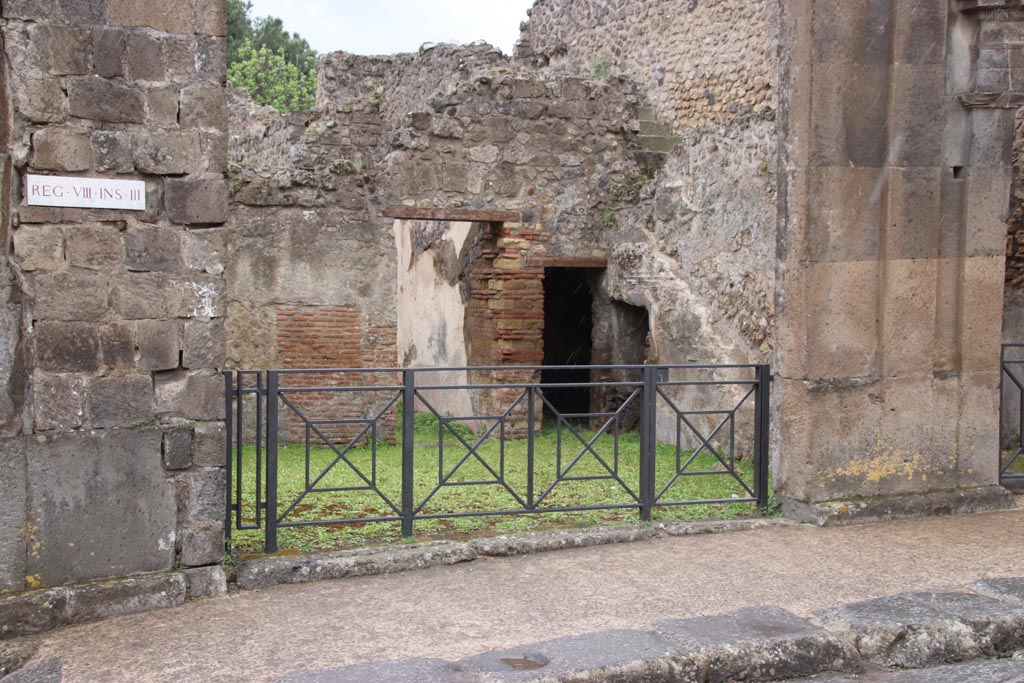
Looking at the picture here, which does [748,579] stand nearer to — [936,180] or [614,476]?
[614,476]

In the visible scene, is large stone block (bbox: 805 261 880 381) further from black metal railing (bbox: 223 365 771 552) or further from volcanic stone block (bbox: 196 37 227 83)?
volcanic stone block (bbox: 196 37 227 83)

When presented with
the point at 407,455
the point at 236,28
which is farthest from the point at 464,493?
the point at 236,28

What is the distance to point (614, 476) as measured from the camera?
6.27 meters

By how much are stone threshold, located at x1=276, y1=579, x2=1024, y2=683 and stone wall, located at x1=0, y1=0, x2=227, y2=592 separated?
1.39 metres

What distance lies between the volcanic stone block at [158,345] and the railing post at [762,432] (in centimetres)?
367

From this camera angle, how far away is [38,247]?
4.67 m

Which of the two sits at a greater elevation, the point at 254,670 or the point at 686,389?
the point at 686,389

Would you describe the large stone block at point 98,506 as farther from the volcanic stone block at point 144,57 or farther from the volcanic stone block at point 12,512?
the volcanic stone block at point 144,57

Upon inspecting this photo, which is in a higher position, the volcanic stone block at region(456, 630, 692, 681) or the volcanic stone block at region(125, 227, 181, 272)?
the volcanic stone block at region(125, 227, 181, 272)

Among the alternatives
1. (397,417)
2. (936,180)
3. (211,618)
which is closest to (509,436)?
(397,417)

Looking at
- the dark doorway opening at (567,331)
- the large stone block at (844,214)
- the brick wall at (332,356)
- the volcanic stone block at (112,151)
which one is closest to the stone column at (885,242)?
the large stone block at (844,214)

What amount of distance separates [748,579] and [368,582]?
197 centimetres

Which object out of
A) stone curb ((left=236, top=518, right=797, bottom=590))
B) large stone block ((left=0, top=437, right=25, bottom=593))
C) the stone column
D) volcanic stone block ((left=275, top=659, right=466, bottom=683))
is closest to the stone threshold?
volcanic stone block ((left=275, top=659, right=466, bottom=683))

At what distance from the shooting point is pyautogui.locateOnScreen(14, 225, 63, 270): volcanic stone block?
183 inches
